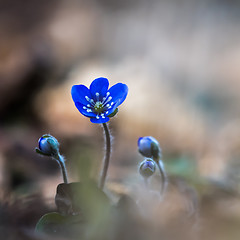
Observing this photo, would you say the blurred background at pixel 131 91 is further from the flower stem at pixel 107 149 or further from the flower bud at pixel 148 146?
the flower bud at pixel 148 146

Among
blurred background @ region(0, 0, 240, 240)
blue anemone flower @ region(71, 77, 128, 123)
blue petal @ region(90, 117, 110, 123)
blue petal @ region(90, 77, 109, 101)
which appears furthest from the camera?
blurred background @ region(0, 0, 240, 240)

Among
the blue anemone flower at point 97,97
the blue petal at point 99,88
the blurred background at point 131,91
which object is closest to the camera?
the blue anemone flower at point 97,97

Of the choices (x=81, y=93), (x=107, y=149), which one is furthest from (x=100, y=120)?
(x=81, y=93)

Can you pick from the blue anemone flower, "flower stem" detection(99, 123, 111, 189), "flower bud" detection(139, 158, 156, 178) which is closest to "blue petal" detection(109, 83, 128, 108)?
the blue anemone flower

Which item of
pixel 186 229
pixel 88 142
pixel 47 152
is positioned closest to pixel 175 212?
pixel 186 229

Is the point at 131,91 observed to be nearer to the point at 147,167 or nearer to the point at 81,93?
the point at 81,93

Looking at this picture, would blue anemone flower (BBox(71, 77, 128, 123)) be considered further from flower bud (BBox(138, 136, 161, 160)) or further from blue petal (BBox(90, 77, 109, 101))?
flower bud (BBox(138, 136, 161, 160))

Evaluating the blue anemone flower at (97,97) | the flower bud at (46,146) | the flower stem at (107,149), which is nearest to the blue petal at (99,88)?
the blue anemone flower at (97,97)
